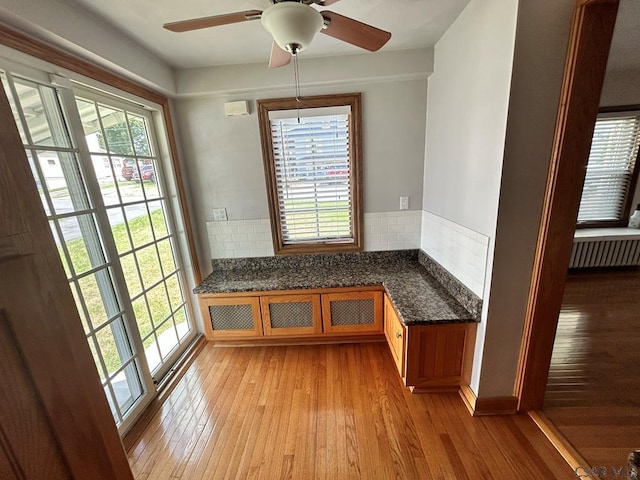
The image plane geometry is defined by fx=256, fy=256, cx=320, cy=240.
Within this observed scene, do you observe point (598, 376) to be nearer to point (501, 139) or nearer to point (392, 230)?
point (392, 230)

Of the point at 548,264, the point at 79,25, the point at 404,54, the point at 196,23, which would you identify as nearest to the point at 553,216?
the point at 548,264

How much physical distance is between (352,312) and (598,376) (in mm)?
1761

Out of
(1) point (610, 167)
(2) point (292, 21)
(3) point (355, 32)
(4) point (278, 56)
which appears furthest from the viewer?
(1) point (610, 167)

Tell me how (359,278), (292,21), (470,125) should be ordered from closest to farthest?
1. (292,21)
2. (470,125)
3. (359,278)

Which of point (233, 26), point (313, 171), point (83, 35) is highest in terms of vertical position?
point (233, 26)

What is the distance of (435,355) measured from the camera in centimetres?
170

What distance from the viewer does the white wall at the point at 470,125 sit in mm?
1272

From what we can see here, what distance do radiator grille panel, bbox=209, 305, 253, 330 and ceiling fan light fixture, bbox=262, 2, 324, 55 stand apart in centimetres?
192

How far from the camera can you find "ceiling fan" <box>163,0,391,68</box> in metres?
0.97

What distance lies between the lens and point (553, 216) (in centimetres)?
129

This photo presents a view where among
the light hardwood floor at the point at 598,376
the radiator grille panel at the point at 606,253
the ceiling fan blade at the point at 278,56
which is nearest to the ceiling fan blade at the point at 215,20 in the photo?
the ceiling fan blade at the point at 278,56

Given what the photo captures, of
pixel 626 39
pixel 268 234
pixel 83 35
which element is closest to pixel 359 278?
pixel 268 234

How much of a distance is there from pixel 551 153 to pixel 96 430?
6.88ft

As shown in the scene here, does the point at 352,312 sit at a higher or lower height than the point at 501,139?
lower
